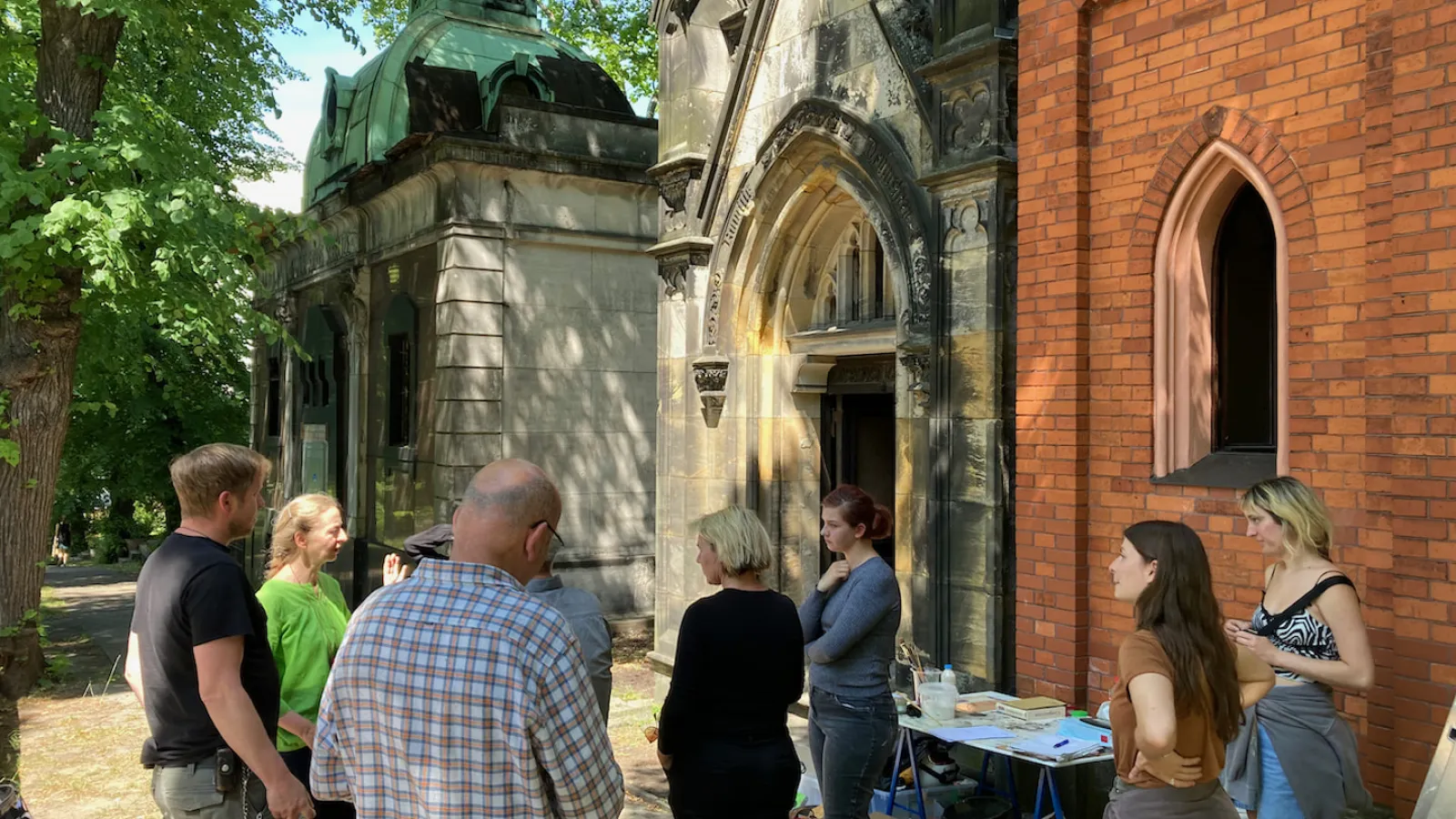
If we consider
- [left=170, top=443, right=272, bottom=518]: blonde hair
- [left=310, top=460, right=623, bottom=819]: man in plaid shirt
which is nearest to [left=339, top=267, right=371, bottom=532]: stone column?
[left=170, top=443, right=272, bottom=518]: blonde hair

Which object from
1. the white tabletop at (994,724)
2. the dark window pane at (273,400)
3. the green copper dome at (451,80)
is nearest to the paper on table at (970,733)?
the white tabletop at (994,724)

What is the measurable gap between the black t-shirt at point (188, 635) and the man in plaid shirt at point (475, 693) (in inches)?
43.5

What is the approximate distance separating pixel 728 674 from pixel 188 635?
1.79m

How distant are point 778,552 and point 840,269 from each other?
8.40ft

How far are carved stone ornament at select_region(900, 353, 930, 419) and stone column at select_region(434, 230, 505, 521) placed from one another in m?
6.39

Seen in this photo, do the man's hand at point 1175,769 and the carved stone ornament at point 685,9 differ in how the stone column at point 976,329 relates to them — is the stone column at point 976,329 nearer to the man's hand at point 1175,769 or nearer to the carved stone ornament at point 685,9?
the man's hand at point 1175,769

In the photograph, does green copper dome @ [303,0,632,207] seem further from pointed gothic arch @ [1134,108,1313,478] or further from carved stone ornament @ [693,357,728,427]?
pointed gothic arch @ [1134,108,1313,478]

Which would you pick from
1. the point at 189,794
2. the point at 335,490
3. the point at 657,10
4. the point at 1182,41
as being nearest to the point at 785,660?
the point at 189,794

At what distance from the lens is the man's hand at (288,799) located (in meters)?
3.69

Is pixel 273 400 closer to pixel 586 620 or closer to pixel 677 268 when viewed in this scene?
pixel 677 268

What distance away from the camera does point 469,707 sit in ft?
8.40

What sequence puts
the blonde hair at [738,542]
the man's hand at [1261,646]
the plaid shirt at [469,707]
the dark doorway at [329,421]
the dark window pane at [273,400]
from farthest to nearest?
the dark window pane at [273,400], the dark doorway at [329,421], the man's hand at [1261,646], the blonde hair at [738,542], the plaid shirt at [469,707]

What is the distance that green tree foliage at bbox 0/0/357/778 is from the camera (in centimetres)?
903

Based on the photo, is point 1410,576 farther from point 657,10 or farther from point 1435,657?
point 657,10
